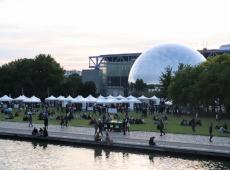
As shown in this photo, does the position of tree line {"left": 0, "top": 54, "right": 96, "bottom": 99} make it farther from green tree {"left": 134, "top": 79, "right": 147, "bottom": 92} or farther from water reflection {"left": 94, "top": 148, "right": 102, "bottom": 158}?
water reflection {"left": 94, "top": 148, "right": 102, "bottom": 158}

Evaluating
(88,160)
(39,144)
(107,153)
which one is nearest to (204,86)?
(39,144)

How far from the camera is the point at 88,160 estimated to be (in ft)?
102

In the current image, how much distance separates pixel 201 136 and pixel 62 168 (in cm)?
1617

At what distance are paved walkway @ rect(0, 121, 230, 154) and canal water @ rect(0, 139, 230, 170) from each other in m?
2.01

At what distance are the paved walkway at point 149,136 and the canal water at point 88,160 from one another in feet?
6.61

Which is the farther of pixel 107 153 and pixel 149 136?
pixel 149 136

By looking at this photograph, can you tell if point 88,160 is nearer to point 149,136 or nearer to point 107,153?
point 107,153

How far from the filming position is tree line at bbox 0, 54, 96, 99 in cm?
11044

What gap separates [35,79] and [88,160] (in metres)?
82.2

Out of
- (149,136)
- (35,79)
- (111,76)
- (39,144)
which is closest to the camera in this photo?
(39,144)

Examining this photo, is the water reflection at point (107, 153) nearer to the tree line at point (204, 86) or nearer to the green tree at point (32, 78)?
the tree line at point (204, 86)

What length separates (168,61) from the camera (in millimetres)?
138500

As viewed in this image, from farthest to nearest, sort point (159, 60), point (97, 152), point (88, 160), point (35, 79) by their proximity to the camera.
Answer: point (159, 60) → point (35, 79) → point (97, 152) → point (88, 160)

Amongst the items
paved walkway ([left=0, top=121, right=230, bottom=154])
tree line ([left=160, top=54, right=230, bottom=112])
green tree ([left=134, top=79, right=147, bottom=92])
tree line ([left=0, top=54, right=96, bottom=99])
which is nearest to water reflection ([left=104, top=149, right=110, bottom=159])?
paved walkway ([left=0, top=121, right=230, bottom=154])
